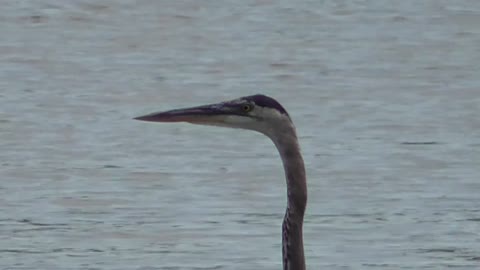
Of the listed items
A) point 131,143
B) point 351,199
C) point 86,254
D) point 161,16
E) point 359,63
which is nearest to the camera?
point 86,254

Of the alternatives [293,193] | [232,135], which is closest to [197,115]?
[293,193]

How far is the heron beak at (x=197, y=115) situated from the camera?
688cm

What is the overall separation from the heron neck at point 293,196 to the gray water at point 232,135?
2.80m

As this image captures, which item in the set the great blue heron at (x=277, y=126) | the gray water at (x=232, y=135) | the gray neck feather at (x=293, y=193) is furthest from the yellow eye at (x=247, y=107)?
the gray water at (x=232, y=135)

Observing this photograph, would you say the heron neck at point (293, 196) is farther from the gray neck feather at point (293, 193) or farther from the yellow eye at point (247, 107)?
the yellow eye at point (247, 107)

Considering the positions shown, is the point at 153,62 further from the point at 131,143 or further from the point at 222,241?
the point at 222,241

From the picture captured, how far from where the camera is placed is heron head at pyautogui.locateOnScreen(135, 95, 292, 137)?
270 inches

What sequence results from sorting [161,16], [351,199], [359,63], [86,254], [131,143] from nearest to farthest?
[86,254] < [351,199] < [131,143] < [359,63] < [161,16]

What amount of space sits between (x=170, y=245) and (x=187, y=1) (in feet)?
34.5

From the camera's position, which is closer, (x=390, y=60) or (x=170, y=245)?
(x=170, y=245)

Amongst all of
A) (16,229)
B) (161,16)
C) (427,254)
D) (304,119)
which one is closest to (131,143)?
(304,119)

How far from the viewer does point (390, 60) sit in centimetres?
1712

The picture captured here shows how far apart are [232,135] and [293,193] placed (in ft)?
22.5

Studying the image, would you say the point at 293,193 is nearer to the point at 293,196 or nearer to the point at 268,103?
the point at 293,196
